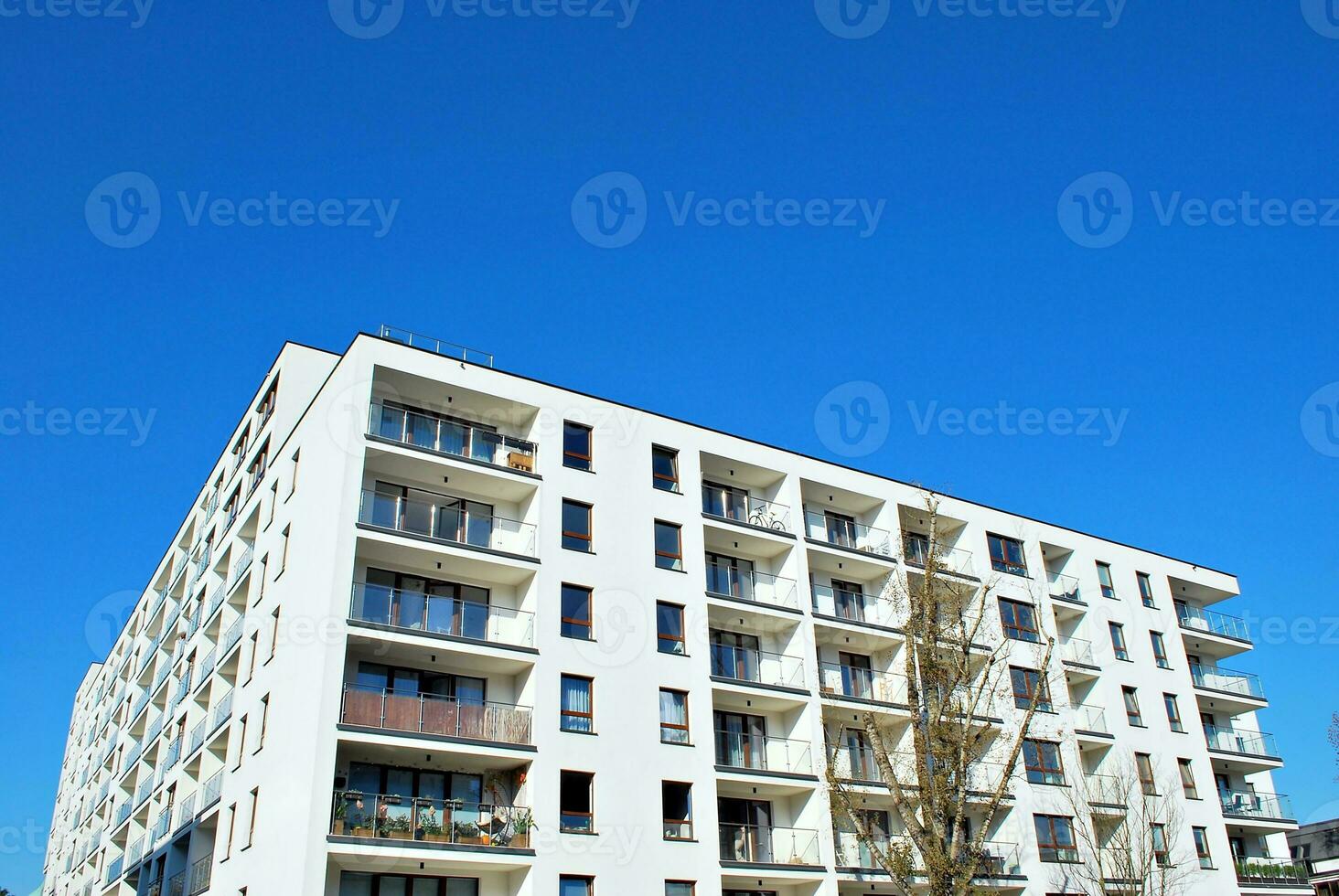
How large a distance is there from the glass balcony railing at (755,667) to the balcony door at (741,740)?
132cm

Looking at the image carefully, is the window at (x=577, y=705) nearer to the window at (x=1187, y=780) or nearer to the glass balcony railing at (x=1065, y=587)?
the glass balcony railing at (x=1065, y=587)

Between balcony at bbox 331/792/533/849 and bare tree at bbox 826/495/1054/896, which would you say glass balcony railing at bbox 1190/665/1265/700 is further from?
balcony at bbox 331/792/533/849

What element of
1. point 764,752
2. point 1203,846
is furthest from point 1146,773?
point 764,752

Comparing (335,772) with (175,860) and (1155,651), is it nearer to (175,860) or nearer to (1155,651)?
(175,860)

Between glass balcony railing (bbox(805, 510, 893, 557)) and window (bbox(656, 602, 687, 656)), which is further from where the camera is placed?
glass balcony railing (bbox(805, 510, 893, 557))

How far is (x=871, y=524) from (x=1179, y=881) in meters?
17.7

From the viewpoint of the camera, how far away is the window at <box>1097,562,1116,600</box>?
4803 centimetres

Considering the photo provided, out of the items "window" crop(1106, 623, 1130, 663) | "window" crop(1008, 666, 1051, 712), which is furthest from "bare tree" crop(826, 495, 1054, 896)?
"window" crop(1106, 623, 1130, 663)

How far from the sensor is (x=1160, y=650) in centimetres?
4834

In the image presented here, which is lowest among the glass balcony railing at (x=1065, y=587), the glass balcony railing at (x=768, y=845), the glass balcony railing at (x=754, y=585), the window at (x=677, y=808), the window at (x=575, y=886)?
the window at (x=575, y=886)

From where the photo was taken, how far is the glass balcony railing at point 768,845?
32.8 m

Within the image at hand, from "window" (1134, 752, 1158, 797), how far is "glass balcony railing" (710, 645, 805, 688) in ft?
53.7

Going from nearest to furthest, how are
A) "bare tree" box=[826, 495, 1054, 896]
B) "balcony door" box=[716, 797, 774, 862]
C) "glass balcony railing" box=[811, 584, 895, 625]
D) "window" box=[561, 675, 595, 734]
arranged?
"window" box=[561, 675, 595, 734], "bare tree" box=[826, 495, 1054, 896], "balcony door" box=[716, 797, 774, 862], "glass balcony railing" box=[811, 584, 895, 625]

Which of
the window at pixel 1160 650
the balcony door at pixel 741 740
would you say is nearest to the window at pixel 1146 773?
the window at pixel 1160 650
